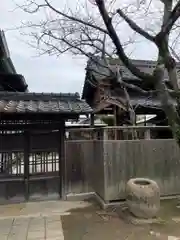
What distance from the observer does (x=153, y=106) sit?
10.8 m

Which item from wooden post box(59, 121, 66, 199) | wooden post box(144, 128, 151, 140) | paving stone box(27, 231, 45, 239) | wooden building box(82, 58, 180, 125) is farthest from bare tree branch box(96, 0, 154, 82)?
wooden building box(82, 58, 180, 125)

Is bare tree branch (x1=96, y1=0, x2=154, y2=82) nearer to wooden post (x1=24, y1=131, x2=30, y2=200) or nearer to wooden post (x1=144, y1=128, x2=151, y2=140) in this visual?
wooden post (x1=144, y1=128, x2=151, y2=140)

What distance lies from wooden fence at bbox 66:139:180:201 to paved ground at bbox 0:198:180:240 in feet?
1.92

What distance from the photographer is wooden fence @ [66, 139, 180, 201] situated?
6.52 meters

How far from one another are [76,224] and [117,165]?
1835mm

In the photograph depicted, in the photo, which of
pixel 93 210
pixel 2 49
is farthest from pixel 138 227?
pixel 2 49

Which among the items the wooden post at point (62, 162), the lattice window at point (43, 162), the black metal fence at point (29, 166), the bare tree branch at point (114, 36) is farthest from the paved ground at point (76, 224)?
the bare tree branch at point (114, 36)

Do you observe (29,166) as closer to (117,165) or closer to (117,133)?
(117,165)

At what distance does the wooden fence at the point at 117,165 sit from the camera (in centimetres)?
652

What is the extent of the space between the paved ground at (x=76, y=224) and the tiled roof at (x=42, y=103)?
2377mm

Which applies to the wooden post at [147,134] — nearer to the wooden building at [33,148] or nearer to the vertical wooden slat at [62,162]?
the wooden building at [33,148]

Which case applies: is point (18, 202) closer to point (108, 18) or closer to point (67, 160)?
point (67, 160)

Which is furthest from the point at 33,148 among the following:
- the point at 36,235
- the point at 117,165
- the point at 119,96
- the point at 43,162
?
the point at 119,96

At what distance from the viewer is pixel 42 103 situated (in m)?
6.87
